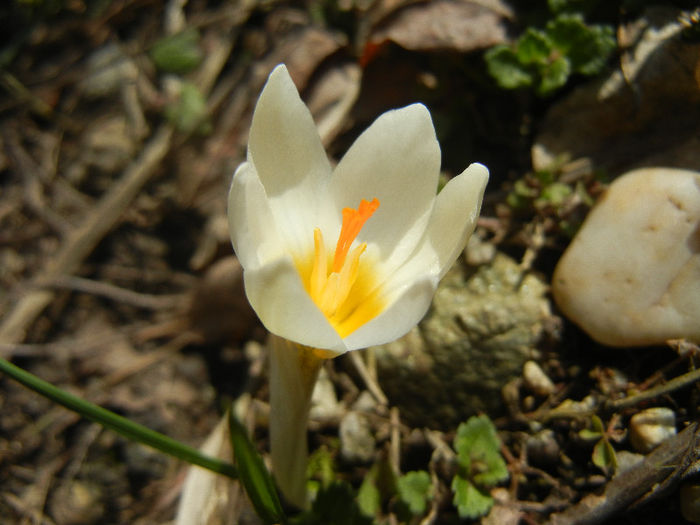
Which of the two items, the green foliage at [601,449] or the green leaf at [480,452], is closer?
the green foliage at [601,449]

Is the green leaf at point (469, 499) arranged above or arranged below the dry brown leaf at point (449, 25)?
below

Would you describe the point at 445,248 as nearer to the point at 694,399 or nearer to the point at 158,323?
the point at 694,399

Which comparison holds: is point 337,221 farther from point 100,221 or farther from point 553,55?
point 100,221

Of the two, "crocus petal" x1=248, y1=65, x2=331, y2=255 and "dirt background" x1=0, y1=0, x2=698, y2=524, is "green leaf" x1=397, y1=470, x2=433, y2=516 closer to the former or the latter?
"dirt background" x1=0, y1=0, x2=698, y2=524

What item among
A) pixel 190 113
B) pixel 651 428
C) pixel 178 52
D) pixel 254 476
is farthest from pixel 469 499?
pixel 178 52

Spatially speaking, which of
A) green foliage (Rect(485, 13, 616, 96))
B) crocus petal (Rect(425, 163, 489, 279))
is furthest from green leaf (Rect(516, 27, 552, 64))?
crocus petal (Rect(425, 163, 489, 279))

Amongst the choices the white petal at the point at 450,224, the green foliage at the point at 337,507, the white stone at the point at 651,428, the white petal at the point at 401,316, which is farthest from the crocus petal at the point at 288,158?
the white stone at the point at 651,428

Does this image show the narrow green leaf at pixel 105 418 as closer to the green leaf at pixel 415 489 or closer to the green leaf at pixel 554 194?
the green leaf at pixel 415 489
